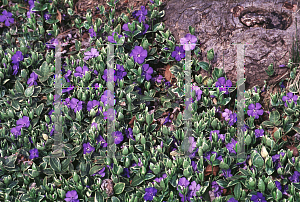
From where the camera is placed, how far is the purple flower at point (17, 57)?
3.50m

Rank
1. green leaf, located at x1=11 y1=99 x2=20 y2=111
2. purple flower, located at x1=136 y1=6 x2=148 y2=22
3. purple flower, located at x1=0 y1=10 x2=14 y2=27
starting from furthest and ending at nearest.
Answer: purple flower, located at x1=0 y1=10 x2=14 y2=27, purple flower, located at x1=136 y1=6 x2=148 y2=22, green leaf, located at x1=11 y1=99 x2=20 y2=111

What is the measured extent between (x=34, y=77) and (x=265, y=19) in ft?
8.34

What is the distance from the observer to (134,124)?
9.80 ft

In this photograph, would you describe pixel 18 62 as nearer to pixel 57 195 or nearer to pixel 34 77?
pixel 34 77

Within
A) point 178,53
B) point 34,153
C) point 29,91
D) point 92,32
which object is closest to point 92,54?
point 92,32

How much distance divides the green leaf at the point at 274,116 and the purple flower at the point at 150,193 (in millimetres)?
1293

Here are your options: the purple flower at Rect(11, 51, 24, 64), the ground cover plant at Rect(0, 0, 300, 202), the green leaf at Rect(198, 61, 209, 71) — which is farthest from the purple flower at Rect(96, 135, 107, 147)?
the purple flower at Rect(11, 51, 24, 64)

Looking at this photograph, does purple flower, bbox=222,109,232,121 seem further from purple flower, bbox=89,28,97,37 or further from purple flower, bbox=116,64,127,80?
purple flower, bbox=89,28,97,37

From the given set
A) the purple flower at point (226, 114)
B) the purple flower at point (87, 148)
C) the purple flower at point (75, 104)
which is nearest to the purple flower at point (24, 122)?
the purple flower at point (75, 104)

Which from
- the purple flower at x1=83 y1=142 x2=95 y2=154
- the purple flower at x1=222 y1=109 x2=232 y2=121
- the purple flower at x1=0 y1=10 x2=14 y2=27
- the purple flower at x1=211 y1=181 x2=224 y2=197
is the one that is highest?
the purple flower at x1=0 y1=10 x2=14 y2=27

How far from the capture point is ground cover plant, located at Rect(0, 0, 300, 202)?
8.76 feet

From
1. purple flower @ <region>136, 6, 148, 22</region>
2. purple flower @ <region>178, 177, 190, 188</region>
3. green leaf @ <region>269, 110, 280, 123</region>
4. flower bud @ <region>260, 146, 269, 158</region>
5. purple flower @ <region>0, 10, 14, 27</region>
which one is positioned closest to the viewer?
purple flower @ <region>178, 177, 190, 188</region>

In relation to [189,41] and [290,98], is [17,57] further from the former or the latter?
[290,98]

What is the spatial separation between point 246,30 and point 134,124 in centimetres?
156
